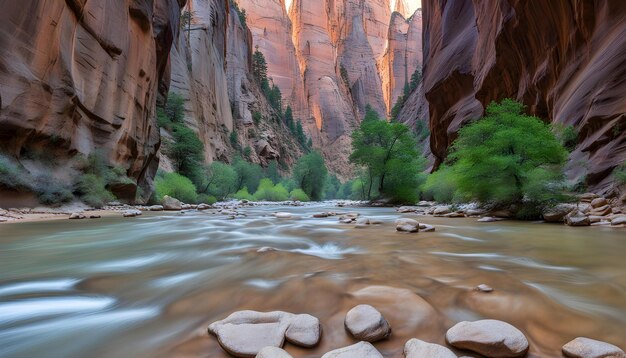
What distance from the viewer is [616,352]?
4.60 feet

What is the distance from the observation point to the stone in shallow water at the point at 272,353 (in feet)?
4.56

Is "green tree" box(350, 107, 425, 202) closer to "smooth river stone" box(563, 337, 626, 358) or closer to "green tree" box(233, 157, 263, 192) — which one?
"green tree" box(233, 157, 263, 192)

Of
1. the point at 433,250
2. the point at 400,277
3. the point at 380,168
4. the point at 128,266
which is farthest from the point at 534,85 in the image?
the point at 128,266

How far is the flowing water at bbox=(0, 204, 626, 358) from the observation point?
1.73 m

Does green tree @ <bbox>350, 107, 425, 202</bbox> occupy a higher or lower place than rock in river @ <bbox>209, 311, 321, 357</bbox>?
higher

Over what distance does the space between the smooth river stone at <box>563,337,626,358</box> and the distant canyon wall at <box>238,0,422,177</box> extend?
7854 cm

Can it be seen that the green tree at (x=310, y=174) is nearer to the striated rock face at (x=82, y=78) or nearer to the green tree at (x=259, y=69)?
the striated rock face at (x=82, y=78)

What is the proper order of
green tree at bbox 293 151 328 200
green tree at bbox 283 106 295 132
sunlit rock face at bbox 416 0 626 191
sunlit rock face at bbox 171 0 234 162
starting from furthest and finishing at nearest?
1. green tree at bbox 283 106 295 132
2. green tree at bbox 293 151 328 200
3. sunlit rock face at bbox 171 0 234 162
4. sunlit rock face at bbox 416 0 626 191

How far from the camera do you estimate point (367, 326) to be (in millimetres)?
1691

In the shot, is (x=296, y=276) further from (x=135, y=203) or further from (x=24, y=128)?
(x=135, y=203)

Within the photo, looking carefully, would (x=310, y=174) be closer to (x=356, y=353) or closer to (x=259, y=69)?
(x=259, y=69)

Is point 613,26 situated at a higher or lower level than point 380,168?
higher

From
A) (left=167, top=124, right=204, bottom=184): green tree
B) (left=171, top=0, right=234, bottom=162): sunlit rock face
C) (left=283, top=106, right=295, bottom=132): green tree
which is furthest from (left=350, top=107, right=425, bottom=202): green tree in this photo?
(left=283, top=106, right=295, bottom=132): green tree

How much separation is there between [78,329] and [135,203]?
1809 cm
